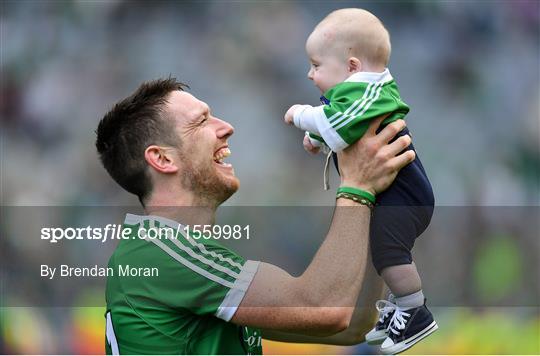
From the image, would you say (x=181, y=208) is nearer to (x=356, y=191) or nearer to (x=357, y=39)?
(x=356, y=191)

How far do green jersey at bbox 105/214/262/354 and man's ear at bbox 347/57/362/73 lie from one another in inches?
18.5

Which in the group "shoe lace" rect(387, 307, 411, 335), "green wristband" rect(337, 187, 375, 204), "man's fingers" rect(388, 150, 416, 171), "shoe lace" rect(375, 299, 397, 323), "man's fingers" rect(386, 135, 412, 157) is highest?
"man's fingers" rect(386, 135, 412, 157)

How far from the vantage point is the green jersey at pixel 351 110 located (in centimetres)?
159

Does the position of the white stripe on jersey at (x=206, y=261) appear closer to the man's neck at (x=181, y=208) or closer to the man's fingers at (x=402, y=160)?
the man's neck at (x=181, y=208)

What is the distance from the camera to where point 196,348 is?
162cm

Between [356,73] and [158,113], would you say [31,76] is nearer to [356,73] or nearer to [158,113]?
[158,113]

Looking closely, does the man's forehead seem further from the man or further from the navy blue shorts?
the navy blue shorts

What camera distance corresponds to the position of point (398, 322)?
1.72 metres

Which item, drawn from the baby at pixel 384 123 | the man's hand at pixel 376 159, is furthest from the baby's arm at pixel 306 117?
the man's hand at pixel 376 159

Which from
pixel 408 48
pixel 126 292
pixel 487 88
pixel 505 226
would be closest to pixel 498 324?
pixel 505 226

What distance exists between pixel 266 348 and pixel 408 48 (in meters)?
1.37

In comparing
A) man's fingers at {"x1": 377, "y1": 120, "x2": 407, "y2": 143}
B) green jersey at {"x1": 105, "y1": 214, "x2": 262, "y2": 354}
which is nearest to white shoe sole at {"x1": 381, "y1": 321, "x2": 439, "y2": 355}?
green jersey at {"x1": 105, "y1": 214, "x2": 262, "y2": 354}

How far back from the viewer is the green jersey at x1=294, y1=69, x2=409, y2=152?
1.59m

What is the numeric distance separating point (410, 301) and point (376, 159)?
0.34 meters
